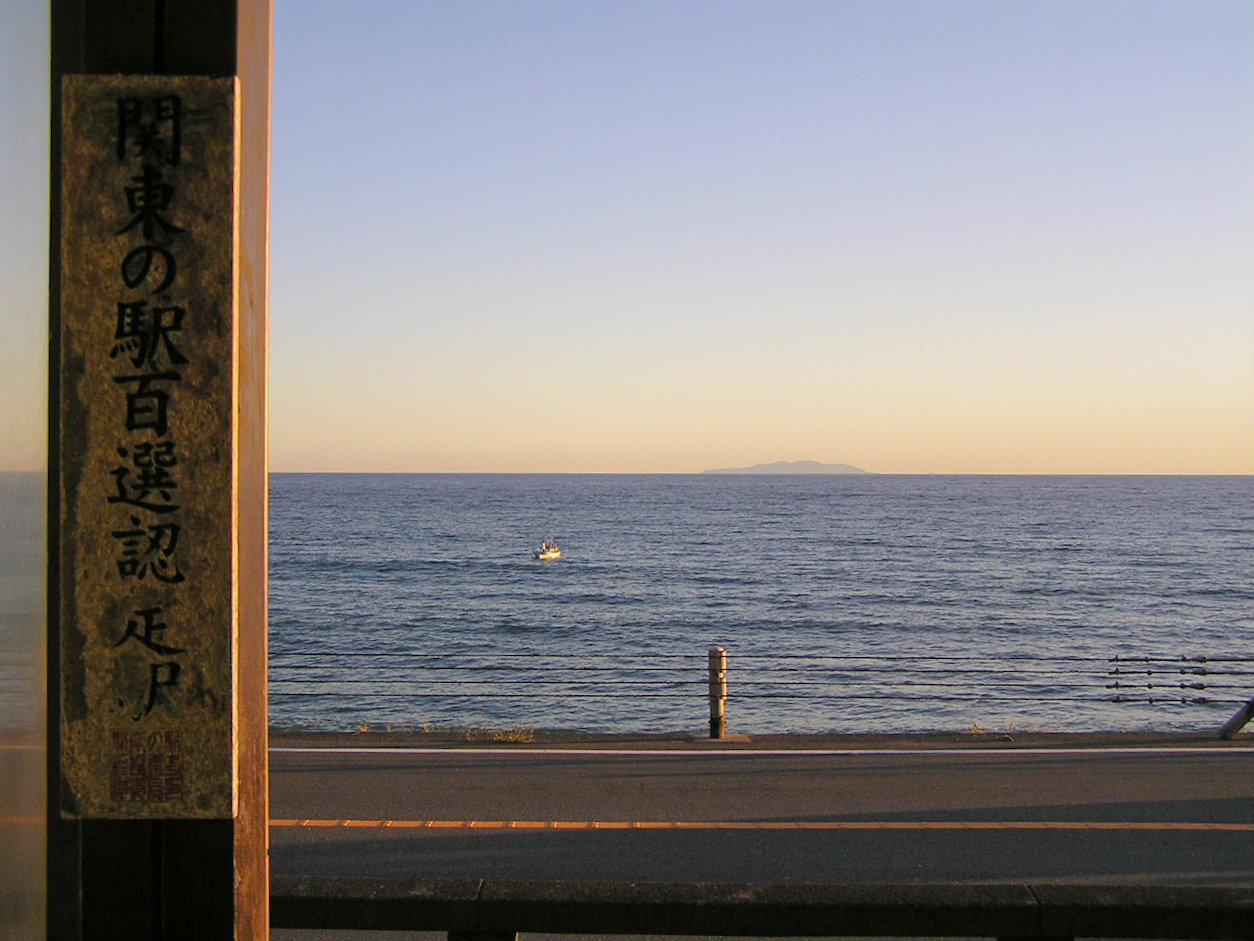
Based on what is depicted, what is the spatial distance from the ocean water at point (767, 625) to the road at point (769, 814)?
201 centimetres

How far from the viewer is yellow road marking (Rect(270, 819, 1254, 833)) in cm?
779

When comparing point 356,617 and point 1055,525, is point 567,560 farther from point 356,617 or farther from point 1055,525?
point 1055,525

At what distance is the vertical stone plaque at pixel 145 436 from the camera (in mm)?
1980

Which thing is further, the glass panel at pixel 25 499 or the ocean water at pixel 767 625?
the ocean water at pixel 767 625

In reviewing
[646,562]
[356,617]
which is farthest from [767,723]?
[646,562]

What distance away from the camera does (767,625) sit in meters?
41.2

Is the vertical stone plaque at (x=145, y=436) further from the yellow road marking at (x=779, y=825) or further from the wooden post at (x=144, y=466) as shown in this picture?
the yellow road marking at (x=779, y=825)

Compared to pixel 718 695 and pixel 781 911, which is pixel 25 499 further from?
pixel 718 695

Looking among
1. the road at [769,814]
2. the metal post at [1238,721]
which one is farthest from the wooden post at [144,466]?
the metal post at [1238,721]

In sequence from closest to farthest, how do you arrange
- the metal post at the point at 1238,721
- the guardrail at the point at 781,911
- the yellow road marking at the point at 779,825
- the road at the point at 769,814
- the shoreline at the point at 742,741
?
the guardrail at the point at 781,911, the road at the point at 769,814, the yellow road marking at the point at 779,825, the shoreline at the point at 742,741, the metal post at the point at 1238,721

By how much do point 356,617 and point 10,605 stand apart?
42075 mm

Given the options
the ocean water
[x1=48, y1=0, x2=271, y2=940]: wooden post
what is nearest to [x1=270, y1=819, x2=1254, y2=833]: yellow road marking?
the ocean water

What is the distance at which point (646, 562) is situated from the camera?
219 ft

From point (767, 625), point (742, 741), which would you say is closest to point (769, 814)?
point (742, 741)
